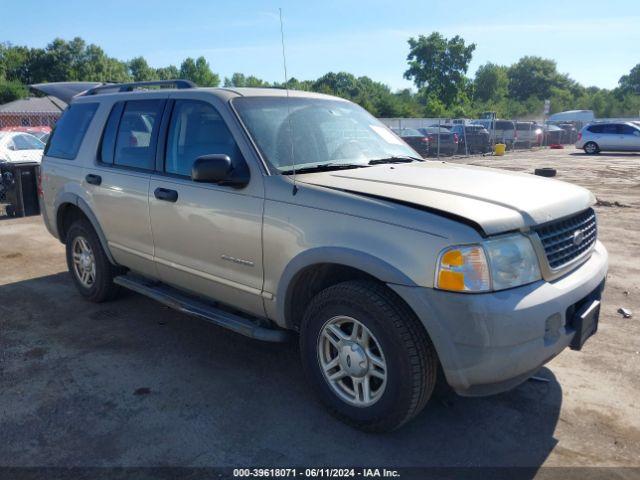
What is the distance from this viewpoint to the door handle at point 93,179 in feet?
15.7

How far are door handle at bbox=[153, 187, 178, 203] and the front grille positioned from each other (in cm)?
247

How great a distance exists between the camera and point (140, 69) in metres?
89.7

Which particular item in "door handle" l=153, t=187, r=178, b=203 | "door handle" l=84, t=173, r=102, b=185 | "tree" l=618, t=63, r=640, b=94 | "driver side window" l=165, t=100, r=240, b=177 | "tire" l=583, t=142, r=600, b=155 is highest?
"tree" l=618, t=63, r=640, b=94

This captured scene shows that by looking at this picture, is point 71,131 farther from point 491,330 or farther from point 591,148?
point 591,148

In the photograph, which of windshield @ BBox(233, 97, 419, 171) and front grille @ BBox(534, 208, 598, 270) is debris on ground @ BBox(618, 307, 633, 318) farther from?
windshield @ BBox(233, 97, 419, 171)

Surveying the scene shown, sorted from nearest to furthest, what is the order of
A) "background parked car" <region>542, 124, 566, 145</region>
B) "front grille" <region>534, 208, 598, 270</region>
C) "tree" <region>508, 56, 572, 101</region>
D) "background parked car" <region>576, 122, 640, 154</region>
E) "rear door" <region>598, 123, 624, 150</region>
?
"front grille" <region>534, 208, 598, 270</region> → "background parked car" <region>576, 122, 640, 154</region> → "rear door" <region>598, 123, 624, 150</region> → "background parked car" <region>542, 124, 566, 145</region> → "tree" <region>508, 56, 572, 101</region>

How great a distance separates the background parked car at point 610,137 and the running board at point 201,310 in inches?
1112

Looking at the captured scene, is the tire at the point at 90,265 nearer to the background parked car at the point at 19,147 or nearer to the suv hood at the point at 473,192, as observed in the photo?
the suv hood at the point at 473,192

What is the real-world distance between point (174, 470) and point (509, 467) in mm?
1733

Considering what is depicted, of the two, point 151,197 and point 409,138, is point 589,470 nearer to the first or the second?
point 151,197

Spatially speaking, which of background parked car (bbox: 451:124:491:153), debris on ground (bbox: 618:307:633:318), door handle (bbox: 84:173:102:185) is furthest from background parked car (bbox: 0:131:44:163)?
background parked car (bbox: 451:124:491:153)

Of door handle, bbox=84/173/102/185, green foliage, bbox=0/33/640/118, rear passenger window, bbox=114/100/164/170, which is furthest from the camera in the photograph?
→ green foliage, bbox=0/33/640/118

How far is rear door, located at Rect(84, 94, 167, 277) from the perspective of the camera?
4348 mm

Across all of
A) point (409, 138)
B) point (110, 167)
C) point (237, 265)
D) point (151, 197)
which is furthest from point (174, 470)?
point (409, 138)
